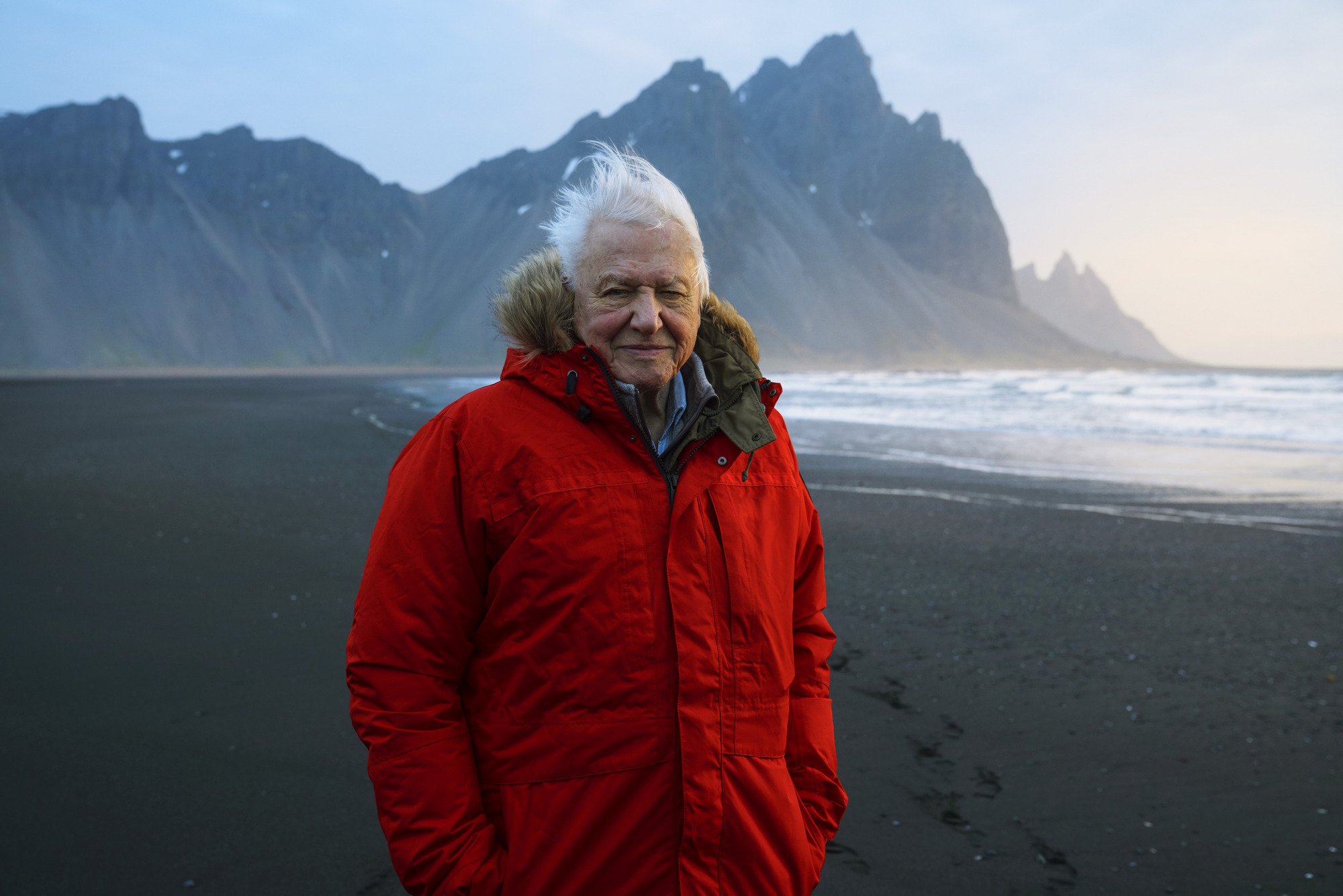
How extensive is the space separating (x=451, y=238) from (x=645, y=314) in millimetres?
128726

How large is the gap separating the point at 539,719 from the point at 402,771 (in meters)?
0.23

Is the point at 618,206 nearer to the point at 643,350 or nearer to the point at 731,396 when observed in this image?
the point at 643,350

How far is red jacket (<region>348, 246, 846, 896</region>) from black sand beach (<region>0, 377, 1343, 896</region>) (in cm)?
147

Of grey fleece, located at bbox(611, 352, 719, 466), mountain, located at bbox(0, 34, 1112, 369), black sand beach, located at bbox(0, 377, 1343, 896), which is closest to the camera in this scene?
grey fleece, located at bbox(611, 352, 719, 466)

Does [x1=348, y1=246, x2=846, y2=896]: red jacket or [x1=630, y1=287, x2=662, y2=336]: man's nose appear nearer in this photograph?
[x1=348, y1=246, x2=846, y2=896]: red jacket

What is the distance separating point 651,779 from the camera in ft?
4.75

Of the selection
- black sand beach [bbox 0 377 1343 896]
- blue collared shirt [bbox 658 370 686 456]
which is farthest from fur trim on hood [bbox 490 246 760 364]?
black sand beach [bbox 0 377 1343 896]

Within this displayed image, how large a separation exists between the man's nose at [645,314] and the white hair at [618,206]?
0.13 metres

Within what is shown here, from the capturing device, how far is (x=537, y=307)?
5.24 feet

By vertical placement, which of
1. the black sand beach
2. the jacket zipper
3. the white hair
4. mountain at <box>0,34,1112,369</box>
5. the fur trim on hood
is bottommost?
the black sand beach

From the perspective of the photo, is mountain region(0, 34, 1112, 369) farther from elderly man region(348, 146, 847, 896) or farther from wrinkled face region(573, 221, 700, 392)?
elderly man region(348, 146, 847, 896)

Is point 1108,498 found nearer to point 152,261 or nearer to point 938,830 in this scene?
point 938,830

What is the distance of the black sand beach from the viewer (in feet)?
9.09

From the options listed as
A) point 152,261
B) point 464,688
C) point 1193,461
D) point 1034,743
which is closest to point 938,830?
point 1034,743
